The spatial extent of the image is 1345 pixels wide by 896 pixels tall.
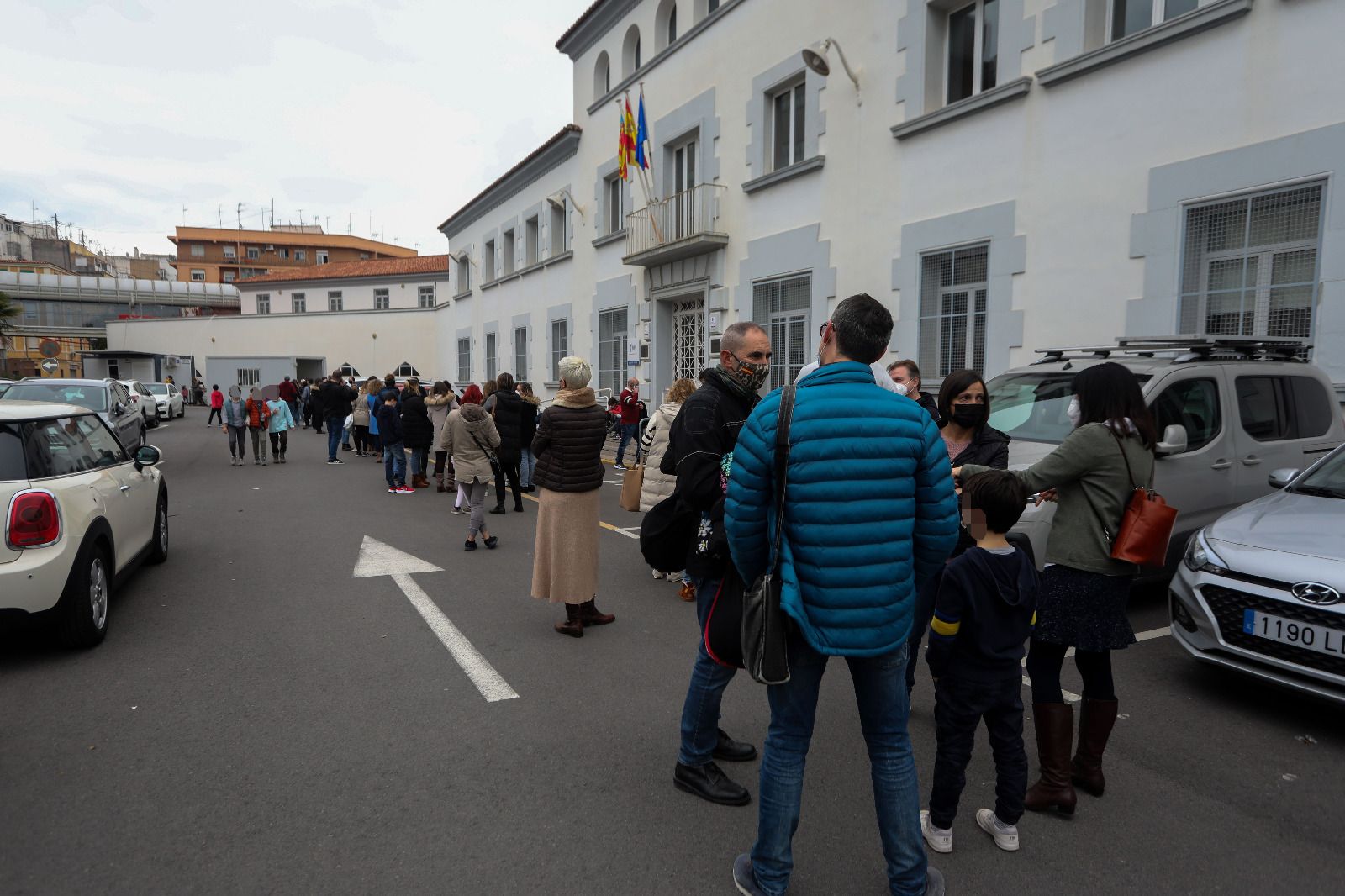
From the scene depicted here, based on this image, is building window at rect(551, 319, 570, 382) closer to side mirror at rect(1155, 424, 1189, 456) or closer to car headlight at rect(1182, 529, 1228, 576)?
side mirror at rect(1155, 424, 1189, 456)

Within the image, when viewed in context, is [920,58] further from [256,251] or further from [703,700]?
[256,251]

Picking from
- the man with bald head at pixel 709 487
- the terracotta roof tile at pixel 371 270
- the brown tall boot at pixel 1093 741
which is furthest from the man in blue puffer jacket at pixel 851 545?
the terracotta roof tile at pixel 371 270

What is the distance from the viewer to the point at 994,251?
1008cm

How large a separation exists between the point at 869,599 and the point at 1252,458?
5.51m

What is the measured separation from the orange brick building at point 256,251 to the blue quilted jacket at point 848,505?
81.4 m

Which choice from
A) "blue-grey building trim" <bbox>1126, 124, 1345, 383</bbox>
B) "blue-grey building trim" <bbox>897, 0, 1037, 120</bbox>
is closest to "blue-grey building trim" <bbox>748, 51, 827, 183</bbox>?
"blue-grey building trim" <bbox>897, 0, 1037, 120</bbox>

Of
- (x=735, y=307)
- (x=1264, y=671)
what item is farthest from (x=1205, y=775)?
(x=735, y=307)

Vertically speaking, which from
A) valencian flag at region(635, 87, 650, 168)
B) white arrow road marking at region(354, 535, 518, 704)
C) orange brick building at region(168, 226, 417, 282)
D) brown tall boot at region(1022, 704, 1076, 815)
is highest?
orange brick building at region(168, 226, 417, 282)

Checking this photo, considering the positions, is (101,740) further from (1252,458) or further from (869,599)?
(1252,458)

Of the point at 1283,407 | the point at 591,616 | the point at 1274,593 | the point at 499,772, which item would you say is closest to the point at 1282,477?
the point at 1274,593

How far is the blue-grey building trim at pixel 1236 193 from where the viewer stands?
716 cm

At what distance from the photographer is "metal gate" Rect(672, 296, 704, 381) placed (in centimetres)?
1661

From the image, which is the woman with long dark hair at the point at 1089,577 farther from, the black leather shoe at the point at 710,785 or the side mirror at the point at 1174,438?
the side mirror at the point at 1174,438

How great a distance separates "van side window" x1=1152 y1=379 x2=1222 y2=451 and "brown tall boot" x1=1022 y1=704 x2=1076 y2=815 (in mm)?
3410
